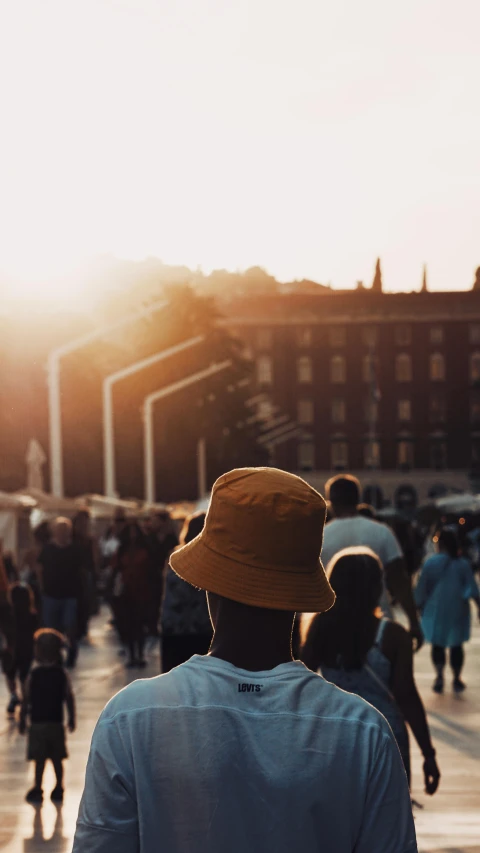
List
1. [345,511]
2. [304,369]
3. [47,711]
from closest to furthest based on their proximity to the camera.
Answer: [345,511] < [47,711] < [304,369]

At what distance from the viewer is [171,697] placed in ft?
8.54

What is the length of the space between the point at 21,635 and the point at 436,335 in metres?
117

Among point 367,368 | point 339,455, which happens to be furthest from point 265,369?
point 339,455

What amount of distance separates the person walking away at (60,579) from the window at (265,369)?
366 feet

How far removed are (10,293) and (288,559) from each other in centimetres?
6795

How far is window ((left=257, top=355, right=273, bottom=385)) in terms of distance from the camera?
12900 cm

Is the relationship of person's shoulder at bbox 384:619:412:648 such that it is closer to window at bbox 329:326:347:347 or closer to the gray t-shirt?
the gray t-shirt

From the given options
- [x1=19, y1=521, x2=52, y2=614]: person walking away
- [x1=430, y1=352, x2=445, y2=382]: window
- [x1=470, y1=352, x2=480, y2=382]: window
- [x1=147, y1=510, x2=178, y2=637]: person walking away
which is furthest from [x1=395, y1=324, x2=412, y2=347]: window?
[x1=19, y1=521, x2=52, y2=614]: person walking away

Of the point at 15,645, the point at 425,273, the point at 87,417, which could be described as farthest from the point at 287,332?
the point at 15,645

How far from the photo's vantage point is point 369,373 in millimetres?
129500

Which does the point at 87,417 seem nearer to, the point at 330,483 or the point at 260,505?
the point at 330,483

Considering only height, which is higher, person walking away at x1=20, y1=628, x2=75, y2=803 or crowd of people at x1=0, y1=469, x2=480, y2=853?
crowd of people at x1=0, y1=469, x2=480, y2=853

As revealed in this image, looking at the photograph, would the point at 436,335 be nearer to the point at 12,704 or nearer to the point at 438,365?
the point at 438,365

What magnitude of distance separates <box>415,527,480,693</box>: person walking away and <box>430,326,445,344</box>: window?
112587 millimetres
